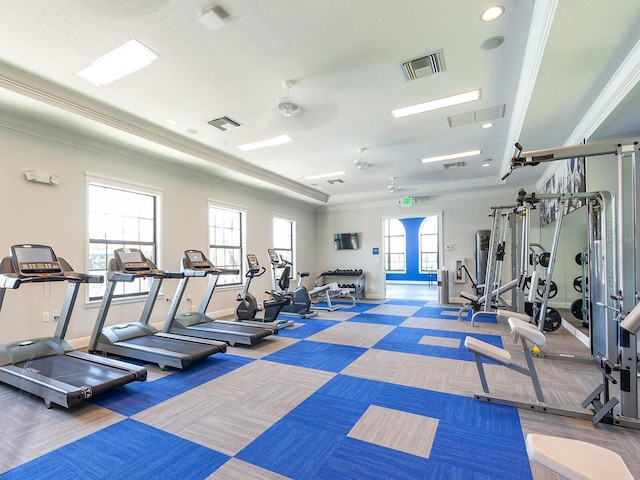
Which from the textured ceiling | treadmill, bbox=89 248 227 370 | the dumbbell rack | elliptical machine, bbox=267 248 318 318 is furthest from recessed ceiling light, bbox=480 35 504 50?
the dumbbell rack

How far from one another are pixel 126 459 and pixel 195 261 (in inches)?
129

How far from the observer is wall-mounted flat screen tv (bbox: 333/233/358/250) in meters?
10.4

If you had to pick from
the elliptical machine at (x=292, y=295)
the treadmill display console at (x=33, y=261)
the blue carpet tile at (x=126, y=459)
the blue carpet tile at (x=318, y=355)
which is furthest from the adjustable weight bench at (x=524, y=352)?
the elliptical machine at (x=292, y=295)

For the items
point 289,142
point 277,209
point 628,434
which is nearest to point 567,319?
point 628,434

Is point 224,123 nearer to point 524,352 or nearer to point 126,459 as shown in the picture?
point 126,459

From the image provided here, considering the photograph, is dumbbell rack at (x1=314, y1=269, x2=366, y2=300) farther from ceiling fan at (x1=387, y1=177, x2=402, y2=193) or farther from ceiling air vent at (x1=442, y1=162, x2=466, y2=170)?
ceiling air vent at (x1=442, y1=162, x2=466, y2=170)

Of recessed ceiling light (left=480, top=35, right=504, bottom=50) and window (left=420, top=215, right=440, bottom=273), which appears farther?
window (left=420, top=215, right=440, bottom=273)

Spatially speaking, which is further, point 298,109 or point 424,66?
point 298,109

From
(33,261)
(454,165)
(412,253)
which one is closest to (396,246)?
(412,253)

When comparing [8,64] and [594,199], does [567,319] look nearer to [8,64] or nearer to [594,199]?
[594,199]

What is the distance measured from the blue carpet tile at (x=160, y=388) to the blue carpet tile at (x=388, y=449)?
4.11 feet

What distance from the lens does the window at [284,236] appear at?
9242 mm

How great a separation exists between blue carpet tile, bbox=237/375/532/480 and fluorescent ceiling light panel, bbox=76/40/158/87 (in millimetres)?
3563

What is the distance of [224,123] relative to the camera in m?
4.70
